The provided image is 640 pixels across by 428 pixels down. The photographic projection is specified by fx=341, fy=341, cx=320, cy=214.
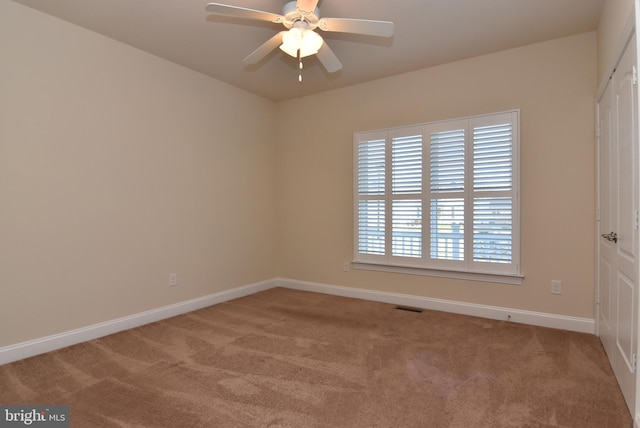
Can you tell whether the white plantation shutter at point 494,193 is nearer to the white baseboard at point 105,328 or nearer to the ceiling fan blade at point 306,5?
the ceiling fan blade at point 306,5

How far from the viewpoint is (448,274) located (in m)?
3.72

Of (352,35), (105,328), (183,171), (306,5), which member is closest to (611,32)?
(352,35)

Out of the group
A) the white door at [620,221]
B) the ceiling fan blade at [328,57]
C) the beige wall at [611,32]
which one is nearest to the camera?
the white door at [620,221]

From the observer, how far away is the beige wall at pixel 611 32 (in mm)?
2037

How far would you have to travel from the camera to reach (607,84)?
2.58m

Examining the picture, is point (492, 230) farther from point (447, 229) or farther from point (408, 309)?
point (408, 309)

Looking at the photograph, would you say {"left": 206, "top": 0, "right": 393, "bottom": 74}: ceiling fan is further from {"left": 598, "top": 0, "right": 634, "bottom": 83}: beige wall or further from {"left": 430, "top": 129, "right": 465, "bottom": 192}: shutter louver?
{"left": 430, "top": 129, "right": 465, "bottom": 192}: shutter louver

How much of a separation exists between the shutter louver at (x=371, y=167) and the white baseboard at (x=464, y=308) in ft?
4.19

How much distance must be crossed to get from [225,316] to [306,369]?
1.52 meters

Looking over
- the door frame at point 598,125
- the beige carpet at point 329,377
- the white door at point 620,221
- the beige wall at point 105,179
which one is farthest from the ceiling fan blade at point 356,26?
the beige carpet at point 329,377

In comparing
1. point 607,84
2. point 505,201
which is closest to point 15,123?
point 505,201

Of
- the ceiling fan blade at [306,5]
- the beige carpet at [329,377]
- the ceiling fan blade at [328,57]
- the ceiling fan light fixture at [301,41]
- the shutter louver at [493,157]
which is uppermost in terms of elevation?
the ceiling fan blade at [306,5]

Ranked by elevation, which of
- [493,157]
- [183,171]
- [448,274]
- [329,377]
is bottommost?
[329,377]

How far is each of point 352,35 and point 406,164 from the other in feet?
5.04
